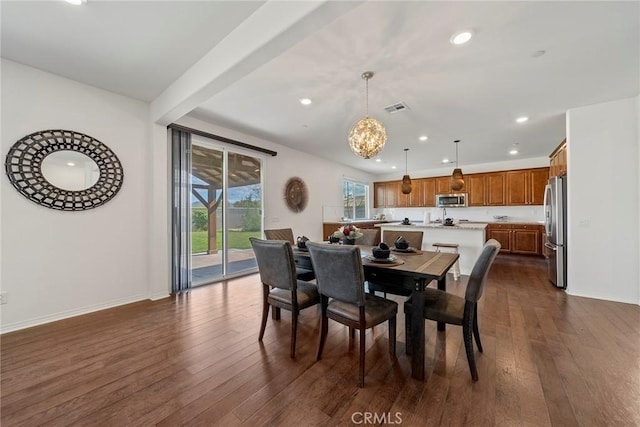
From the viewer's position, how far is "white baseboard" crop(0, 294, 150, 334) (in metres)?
2.43

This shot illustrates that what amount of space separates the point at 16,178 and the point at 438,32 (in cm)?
412

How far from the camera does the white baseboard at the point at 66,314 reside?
95.7 inches

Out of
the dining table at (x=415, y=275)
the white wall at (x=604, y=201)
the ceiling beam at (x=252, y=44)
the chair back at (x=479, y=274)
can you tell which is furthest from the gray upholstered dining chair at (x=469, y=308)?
the white wall at (x=604, y=201)

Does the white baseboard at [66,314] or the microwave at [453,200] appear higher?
the microwave at [453,200]

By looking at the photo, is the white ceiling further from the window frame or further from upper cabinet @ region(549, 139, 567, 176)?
the window frame

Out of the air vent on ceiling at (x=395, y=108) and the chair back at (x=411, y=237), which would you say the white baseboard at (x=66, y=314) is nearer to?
the chair back at (x=411, y=237)

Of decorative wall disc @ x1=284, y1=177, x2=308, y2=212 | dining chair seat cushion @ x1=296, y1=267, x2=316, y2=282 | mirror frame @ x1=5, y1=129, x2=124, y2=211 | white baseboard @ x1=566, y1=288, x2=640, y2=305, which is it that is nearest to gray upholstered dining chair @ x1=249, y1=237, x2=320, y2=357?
dining chair seat cushion @ x1=296, y1=267, x2=316, y2=282

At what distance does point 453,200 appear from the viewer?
7.24 metres

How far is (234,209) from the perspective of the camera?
4395 millimetres

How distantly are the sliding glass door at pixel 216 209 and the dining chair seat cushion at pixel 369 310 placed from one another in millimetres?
2718

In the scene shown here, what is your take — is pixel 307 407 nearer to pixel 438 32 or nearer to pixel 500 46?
pixel 438 32

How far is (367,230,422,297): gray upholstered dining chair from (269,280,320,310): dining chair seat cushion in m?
0.52

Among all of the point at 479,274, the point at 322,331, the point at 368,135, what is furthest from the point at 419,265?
the point at 368,135

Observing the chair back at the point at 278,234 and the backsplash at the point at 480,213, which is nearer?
the chair back at the point at 278,234
